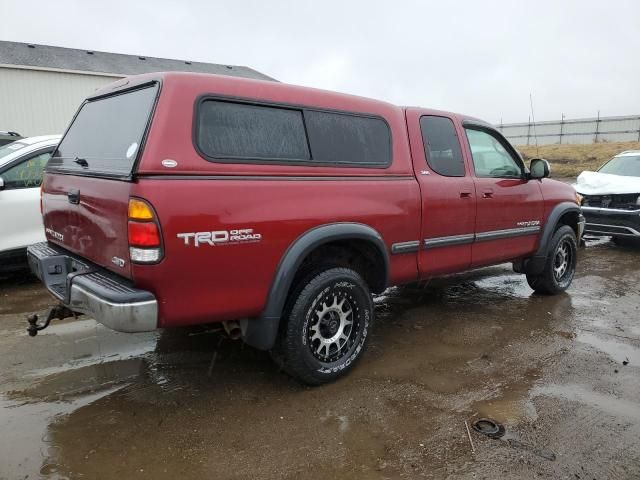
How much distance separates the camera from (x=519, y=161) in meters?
5.06

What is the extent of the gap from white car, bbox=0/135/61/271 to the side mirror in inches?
211

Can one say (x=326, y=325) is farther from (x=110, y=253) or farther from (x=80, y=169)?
(x=80, y=169)

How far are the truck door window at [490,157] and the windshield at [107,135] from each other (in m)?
3.01

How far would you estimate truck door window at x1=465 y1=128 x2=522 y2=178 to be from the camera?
461 centimetres

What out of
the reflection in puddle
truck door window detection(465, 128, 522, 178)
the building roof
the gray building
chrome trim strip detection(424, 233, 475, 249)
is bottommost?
the reflection in puddle

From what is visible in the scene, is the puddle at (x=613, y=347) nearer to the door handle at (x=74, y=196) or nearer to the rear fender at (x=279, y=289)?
the rear fender at (x=279, y=289)

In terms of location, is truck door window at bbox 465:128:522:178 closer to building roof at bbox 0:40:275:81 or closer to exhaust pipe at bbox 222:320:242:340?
exhaust pipe at bbox 222:320:242:340

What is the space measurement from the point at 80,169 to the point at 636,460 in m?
3.78

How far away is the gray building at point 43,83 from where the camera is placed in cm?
1992

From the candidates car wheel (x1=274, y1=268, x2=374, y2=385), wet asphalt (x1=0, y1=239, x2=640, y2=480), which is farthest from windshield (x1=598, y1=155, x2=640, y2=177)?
car wheel (x1=274, y1=268, x2=374, y2=385)

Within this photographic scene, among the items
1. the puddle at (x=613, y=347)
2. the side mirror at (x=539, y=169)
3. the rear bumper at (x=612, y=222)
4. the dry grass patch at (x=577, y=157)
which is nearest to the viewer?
the puddle at (x=613, y=347)

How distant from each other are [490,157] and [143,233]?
3596 mm

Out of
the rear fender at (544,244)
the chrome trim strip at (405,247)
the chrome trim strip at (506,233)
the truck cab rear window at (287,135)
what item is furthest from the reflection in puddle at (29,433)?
the rear fender at (544,244)

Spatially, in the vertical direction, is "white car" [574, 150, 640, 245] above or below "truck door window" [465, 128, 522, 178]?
below
